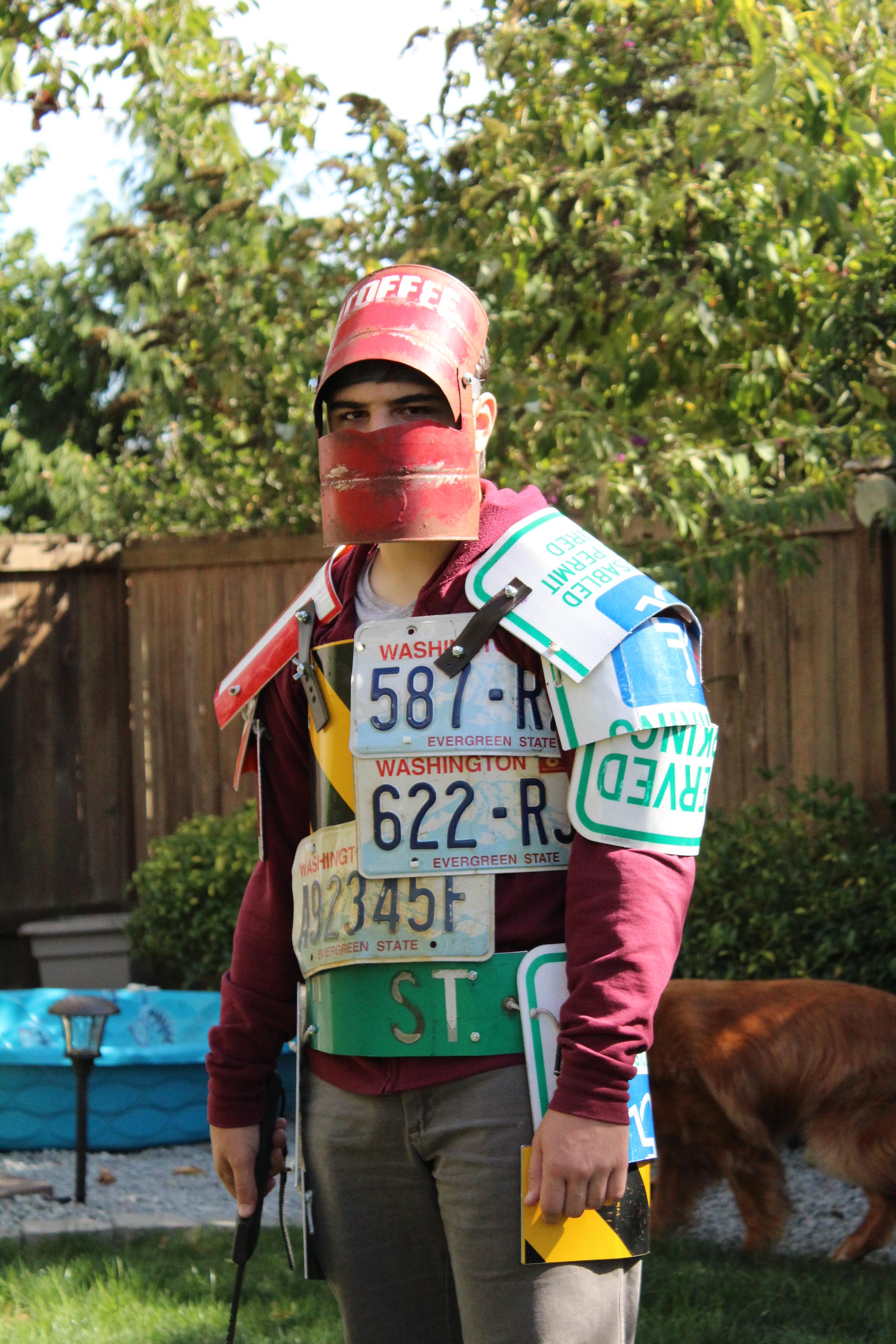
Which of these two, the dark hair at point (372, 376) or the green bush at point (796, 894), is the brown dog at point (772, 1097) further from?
the dark hair at point (372, 376)

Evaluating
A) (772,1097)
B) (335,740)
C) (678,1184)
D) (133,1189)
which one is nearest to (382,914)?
(335,740)

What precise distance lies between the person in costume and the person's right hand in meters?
0.16

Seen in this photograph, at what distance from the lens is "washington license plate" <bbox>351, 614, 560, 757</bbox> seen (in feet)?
6.02

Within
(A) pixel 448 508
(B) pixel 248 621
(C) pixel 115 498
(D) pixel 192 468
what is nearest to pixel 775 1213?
(A) pixel 448 508

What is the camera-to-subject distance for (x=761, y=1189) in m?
3.94

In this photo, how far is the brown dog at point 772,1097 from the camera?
12.5ft

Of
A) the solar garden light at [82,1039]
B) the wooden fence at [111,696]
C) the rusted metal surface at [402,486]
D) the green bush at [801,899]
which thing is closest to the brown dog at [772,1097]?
the green bush at [801,899]

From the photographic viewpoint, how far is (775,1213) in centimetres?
395

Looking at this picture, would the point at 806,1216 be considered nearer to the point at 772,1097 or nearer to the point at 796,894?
the point at 772,1097

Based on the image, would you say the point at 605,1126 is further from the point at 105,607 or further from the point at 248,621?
the point at 105,607

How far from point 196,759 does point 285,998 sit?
5715mm

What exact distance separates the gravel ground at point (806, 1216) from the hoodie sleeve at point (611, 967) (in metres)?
2.65

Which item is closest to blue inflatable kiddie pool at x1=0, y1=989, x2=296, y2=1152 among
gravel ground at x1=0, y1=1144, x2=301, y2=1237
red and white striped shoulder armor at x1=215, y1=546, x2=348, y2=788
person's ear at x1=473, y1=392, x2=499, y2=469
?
gravel ground at x1=0, y1=1144, x2=301, y2=1237

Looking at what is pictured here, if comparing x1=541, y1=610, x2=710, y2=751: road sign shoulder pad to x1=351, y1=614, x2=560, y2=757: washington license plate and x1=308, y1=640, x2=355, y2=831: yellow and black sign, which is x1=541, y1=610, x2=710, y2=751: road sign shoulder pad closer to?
x1=351, y1=614, x2=560, y2=757: washington license plate
